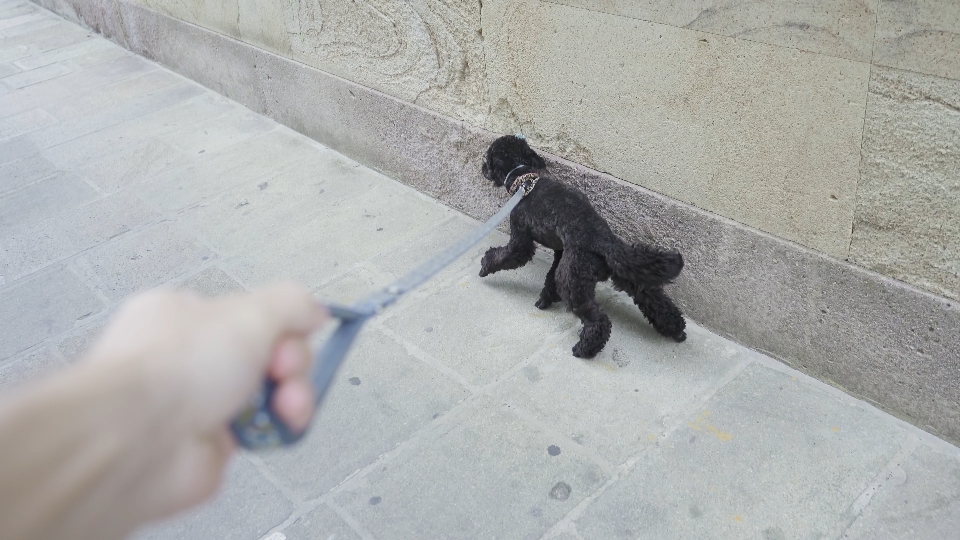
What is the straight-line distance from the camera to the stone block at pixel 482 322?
11.2 feet

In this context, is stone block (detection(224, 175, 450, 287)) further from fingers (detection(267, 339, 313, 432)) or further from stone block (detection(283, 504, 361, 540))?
fingers (detection(267, 339, 313, 432))

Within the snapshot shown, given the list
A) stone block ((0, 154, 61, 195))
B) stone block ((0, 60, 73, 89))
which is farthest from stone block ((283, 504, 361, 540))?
stone block ((0, 60, 73, 89))

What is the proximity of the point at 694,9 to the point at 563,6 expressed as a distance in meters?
0.66

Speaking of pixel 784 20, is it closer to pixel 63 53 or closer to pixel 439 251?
pixel 439 251

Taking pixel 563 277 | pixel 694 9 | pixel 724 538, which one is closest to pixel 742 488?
pixel 724 538

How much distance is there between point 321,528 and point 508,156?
175cm

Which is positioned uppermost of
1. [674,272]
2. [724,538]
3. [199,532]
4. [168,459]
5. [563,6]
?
[168,459]

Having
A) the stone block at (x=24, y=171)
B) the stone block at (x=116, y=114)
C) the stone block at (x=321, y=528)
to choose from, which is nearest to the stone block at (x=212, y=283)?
the stone block at (x=321, y=528)

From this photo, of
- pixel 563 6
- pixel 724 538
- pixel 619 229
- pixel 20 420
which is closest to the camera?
pixel 20 420

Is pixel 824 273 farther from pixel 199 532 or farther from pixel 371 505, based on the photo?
pixel 199 532

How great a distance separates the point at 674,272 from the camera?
313 cm

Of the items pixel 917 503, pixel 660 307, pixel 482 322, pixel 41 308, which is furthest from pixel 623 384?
pixel 41 308

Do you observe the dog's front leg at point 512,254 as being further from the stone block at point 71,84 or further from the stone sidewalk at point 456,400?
the stone block at point 71,84

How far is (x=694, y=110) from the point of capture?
3.17m
